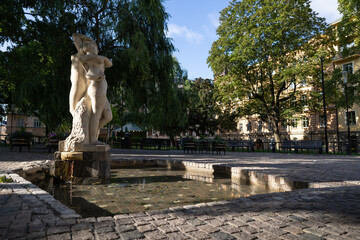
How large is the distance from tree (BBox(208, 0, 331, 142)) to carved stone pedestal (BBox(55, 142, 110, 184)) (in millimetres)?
18217

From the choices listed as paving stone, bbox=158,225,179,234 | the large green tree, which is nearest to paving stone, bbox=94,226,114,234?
paving stone, bbox=158,225,179,234

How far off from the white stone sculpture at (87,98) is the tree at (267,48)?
17.3 meters

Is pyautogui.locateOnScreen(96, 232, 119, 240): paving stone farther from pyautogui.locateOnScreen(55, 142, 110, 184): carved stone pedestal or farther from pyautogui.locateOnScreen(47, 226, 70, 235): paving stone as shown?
pyautogui.locateOnScreen(55, 142, 110, 184): carved stone pedestal

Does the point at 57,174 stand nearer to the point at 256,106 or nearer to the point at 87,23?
the point at 87,23

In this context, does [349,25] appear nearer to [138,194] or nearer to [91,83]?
[91,83]

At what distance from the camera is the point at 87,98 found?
19.4 ft

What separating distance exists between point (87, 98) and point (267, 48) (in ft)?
65.0

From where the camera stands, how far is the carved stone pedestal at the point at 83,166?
17.5ft

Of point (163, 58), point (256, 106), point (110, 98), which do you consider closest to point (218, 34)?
point (256, 106)

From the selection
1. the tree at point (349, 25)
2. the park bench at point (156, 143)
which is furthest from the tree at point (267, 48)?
the park bench at point (156, 143)

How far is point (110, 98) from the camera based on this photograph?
13570 mm

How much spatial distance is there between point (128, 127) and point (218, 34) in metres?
13.2

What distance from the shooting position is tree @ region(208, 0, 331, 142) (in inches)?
809

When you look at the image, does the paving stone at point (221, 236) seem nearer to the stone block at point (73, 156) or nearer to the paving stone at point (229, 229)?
the paving stone at point (229, 229)
